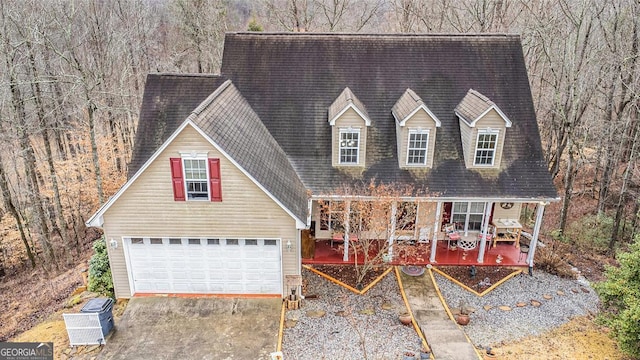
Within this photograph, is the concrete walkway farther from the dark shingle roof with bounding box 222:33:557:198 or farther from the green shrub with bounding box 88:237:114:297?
the green shrub with bounding box 88:237:114:297

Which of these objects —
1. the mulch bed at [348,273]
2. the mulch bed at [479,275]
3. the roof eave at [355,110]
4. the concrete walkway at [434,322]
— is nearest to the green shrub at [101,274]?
the mulch bed at [348,273]

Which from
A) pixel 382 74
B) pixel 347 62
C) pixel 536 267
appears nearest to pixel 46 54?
pixel 347 62

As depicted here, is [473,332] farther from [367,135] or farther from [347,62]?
[347,62]

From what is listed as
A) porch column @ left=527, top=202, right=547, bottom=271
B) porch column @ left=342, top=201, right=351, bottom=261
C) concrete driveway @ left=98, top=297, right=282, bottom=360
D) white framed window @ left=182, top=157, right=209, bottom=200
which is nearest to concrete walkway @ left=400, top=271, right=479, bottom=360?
porch column @ left=342, top=201, right=351, bottom=261

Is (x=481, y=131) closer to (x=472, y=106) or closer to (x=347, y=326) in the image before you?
(x=472, y=106)

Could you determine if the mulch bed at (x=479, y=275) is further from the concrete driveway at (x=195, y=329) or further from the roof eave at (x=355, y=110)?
the concrete driveway at (x=195, y=329)

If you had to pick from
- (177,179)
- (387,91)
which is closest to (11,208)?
(177,179)
